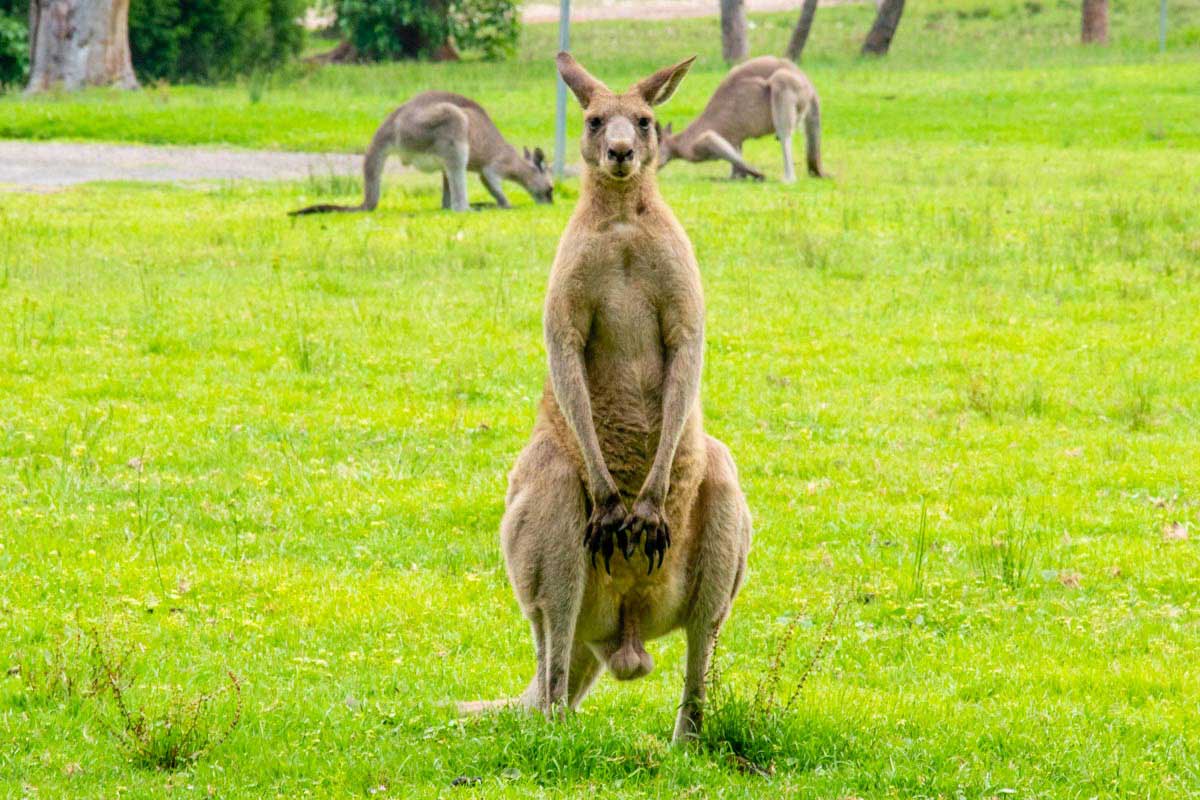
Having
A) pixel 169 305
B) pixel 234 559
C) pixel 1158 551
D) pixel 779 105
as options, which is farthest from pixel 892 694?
pixel 779 105

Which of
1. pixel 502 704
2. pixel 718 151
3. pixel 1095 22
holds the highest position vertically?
pixel 1095 22

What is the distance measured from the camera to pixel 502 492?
304 inches

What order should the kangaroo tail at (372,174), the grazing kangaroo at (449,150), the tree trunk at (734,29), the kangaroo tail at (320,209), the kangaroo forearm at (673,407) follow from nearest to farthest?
the kangaroo forearm at (673,407)
the kangaroo tail at (320,209)
the kangaroo tail at (372,174)
the grazing kangaroo at (449,150)
the tree trunk at (734,29)

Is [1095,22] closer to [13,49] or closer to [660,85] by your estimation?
[13,49]

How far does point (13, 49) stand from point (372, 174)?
17.6 meters

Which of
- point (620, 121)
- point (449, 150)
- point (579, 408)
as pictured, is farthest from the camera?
point (449, 150)

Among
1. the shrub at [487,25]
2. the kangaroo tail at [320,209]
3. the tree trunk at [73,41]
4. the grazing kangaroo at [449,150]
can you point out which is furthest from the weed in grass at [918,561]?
the shrub at [487,25]

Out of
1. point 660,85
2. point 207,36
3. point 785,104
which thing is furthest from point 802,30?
point 660,85

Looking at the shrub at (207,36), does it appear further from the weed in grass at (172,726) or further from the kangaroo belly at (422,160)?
the weed in grass at (172,726)

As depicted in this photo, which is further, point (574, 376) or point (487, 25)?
point (487, 25)

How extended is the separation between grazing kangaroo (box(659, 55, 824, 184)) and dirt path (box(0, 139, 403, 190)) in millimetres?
4237

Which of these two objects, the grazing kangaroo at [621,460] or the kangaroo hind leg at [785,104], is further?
the kangaroo hind leg at [785,104]

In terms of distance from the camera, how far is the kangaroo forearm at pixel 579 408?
4.54 m

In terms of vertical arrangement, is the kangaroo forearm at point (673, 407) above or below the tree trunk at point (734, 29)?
below
